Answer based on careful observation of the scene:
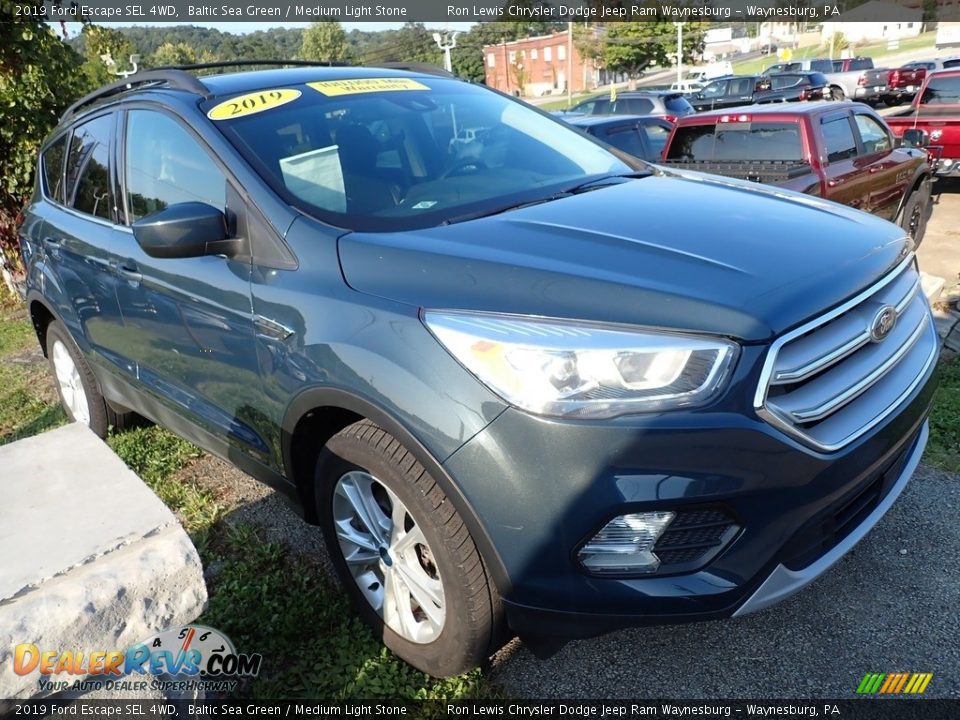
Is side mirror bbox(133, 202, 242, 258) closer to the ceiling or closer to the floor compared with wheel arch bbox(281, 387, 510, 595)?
closer to the ceiling

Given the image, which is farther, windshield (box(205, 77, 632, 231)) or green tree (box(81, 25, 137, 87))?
green tree (box(81, 25, 137, 87))

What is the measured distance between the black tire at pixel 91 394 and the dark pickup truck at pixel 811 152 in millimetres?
4712

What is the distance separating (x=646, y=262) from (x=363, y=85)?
A: 1803 mm

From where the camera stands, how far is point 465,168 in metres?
2.97

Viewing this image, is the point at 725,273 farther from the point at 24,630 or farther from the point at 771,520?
the point at 24,630

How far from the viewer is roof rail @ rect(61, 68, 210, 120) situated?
3064 mm

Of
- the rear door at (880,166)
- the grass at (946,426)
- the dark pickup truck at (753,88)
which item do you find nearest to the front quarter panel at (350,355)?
the grass at (946,426)

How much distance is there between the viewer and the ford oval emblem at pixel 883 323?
214 centimetres

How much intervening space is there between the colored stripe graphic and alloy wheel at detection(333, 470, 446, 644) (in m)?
1.28

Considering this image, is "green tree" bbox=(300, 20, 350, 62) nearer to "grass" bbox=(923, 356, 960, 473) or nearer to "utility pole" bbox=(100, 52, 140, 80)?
"utility pole" bbox=(100, 52, 140, 80)

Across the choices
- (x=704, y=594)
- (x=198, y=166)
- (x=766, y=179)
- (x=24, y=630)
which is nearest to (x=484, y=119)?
(x=198, y=166)

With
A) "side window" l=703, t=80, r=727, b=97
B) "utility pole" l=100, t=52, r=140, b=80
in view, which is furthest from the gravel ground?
"side window" l=703, t=80, r=727, b=97

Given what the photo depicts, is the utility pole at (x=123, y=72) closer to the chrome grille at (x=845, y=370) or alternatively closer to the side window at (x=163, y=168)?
the side window at (x=163, y=168)

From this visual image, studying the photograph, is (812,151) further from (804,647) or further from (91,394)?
(91,394)
